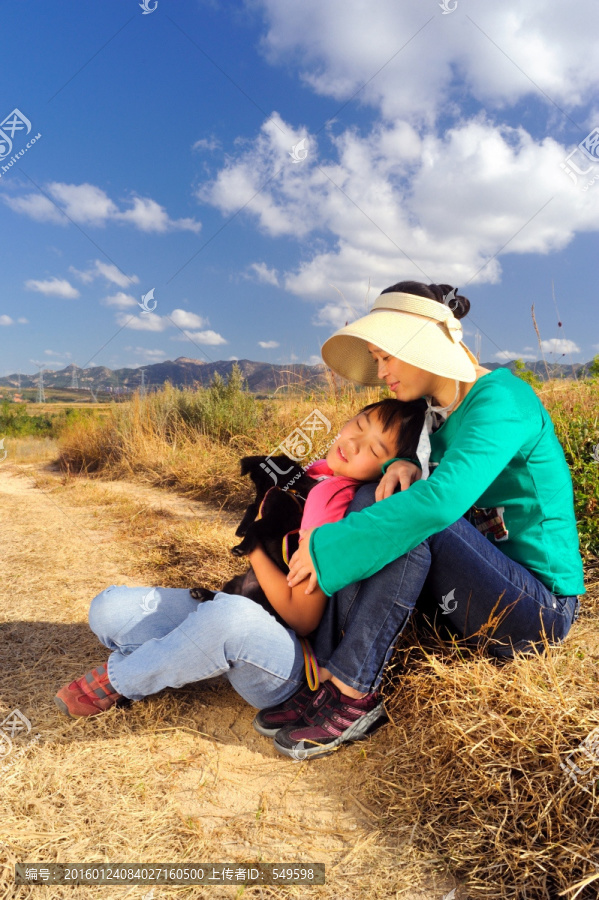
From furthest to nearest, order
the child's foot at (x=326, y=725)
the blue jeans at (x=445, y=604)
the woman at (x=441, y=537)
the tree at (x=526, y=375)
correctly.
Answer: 1. the tree at (x=526, y=375)
2. the child's foot at (x=326, y=725)
3. the blue jeans at (x=445, y=604)
4. the woman at (x=441, y=537)

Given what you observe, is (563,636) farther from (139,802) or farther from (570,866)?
(139,802)

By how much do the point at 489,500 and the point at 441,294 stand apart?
0.68m

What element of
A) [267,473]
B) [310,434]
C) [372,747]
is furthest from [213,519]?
[372,747]

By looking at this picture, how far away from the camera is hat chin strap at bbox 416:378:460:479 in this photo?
1.74 m

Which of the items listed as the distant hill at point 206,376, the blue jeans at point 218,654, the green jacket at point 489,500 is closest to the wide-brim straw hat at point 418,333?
the green jacket at point 489,500

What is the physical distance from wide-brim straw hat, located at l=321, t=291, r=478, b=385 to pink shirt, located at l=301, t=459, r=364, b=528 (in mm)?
439

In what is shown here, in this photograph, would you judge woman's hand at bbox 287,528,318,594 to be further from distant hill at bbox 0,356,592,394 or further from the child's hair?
distant hill at bbox 0,356,592,394

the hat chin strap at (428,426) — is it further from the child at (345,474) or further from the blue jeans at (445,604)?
Result: the blue jeans at (445,604)

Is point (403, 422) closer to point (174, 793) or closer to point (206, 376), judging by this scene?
point (174, 793)

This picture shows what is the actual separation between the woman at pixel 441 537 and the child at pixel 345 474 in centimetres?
6

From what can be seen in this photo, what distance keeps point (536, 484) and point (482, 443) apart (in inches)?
12.4

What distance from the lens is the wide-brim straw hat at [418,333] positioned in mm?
1751

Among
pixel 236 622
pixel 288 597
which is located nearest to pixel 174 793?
pixel 236 622

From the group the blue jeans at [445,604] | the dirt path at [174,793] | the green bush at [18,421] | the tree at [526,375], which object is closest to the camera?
the dirt path at [174,793]
